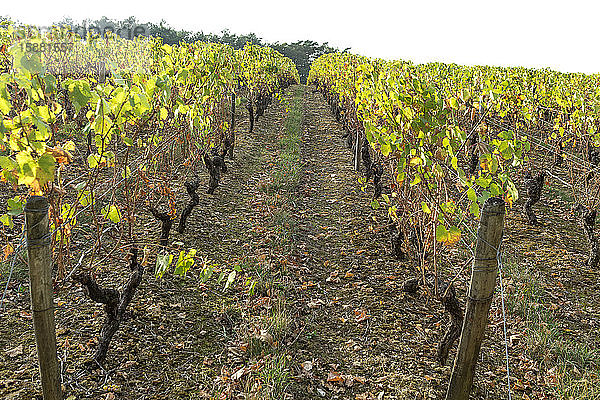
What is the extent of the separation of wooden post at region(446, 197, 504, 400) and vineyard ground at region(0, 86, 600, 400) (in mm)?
531

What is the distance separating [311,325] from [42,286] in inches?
91.3

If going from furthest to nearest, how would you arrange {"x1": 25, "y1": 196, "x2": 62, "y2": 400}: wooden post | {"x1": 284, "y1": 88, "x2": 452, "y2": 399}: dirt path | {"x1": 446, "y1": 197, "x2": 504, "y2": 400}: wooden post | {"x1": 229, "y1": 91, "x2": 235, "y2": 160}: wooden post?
{"x1": 229, "y1": 91, "x2": 235, "y2": 160}: wooden post → {"x1": 284, "y1": 88, "x2": 452, "y2": 399}: dirt path → {"x1": 446, "y1": 197, "x2": 504, "y2": 400}: wooden post → {"x1": 25, "y1": 196, "x2": 62, "y2": 400}: wooden post

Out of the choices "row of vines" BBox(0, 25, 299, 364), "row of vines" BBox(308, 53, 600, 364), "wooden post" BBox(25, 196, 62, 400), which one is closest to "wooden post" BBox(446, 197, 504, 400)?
"row of vines" BBox(308, 53, 600, 364)

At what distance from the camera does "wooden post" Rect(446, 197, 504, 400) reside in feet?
7.79

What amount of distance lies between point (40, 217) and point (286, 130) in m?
10.7

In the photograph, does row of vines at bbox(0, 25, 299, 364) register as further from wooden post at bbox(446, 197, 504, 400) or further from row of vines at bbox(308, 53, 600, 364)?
row of vines at bbox(308, 53, 600, 364)

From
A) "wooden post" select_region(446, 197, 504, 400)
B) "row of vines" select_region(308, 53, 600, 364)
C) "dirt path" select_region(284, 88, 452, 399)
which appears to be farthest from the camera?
"dirt path" select_region(284, 88, 452, 399)

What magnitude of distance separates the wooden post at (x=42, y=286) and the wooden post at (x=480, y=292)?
221 cm

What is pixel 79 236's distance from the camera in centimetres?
505

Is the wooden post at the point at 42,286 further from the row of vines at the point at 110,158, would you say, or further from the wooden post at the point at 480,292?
the wooden post at the point at 480,292

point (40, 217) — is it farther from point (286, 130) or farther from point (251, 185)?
point (286, 130)

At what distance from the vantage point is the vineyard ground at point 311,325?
9.96 feet

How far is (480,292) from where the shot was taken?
2.46 m

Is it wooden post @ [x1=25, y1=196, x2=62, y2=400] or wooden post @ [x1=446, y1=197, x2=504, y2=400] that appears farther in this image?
wooden post @ [x1=446, y1=197, x2=504, y2=400]
